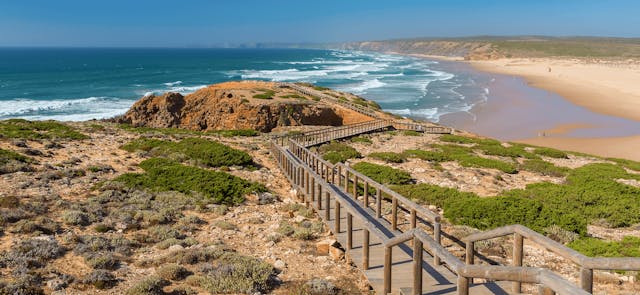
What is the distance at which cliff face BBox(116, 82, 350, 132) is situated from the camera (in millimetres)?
32531

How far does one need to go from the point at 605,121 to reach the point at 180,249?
1770 inches

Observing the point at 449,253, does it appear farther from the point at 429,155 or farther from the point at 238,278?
the point at 429,155

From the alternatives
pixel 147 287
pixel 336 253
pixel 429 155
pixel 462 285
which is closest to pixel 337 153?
pixel 429 155

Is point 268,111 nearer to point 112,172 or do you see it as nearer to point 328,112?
point 328,112

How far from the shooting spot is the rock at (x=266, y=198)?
1260 centimetres

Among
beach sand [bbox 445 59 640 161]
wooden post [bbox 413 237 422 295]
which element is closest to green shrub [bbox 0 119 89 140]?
wooden post [bbox 413 237 422 295]

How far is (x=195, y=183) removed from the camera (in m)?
13.4

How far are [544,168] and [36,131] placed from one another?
24.1 m

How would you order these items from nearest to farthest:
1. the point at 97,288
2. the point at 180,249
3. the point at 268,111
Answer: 1. the point at 97,288
2. the point at 180,249
3. the point at 268,111

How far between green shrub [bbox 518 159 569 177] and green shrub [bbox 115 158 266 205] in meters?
12.8

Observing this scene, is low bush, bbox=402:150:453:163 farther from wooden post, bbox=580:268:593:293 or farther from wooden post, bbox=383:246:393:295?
wooden post, bbox=580:268:593:293

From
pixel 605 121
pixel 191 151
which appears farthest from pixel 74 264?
pixel 605 121

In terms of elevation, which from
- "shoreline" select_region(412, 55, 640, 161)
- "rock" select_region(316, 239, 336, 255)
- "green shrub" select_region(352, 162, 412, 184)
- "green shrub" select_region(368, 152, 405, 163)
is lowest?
"shoreline" select_region(412, 55, 640, 161)

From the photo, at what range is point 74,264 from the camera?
308 inches
